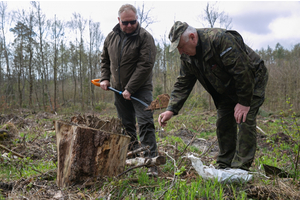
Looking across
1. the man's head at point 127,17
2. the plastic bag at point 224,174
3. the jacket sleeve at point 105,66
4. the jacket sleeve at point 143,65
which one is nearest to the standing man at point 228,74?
the plastic bag at point 224,174

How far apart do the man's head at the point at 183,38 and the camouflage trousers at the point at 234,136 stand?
35.4 inches

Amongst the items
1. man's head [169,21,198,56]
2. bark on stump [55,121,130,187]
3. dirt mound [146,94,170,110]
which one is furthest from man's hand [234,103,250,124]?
bark on stump [55,121,130,187]

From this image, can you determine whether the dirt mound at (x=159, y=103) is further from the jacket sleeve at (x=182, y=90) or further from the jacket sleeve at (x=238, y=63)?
the jacket sleeve at (x=238, y=63)

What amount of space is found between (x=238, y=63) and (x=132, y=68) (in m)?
1.70

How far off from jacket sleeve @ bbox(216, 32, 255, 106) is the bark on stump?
1424 mm

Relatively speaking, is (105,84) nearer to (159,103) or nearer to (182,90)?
(159,103)

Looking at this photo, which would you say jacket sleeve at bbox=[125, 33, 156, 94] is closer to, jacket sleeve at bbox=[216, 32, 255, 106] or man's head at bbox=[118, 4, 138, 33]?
man's head at bbox=[118, 4, 138, 33]

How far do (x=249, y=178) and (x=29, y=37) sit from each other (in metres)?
23.2

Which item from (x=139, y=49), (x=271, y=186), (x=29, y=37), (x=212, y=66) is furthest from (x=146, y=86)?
(x=29, y=37)

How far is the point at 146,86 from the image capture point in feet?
11.0

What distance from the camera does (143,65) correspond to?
3221 millimetres

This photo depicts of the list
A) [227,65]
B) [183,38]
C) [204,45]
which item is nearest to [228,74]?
[227,65]

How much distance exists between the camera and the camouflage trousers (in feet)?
8.01

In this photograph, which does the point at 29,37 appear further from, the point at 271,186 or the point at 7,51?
the point at 271,186
